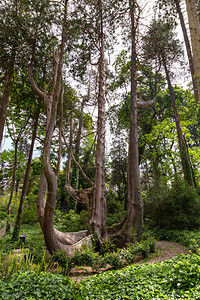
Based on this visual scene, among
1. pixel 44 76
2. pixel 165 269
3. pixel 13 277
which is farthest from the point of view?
pixel 44 76

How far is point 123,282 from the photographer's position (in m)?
3.44

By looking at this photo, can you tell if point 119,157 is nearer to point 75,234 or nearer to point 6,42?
point 75,234

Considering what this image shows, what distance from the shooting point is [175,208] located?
9508 mm

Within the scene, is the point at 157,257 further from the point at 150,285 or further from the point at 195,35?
the point at 195,35

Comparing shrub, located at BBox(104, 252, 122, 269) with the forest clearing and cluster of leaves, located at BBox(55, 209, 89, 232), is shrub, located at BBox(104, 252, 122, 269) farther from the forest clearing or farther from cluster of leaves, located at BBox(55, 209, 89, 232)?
cluster of leaves, located at BBox(55, 209, 89, 232)

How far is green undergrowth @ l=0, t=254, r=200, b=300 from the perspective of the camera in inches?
111

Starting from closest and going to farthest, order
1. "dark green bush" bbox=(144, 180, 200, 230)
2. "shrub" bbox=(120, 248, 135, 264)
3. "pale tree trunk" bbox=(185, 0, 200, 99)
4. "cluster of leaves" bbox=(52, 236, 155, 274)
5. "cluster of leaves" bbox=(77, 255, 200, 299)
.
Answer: "cluster of leaves" bbox=(77, 255, 200, 299)
"cluster of leaves" bbox=(52, 236, 155, 274)
"shrub" bbox=(120, 248, 135, 264)
"pale tree trunk" bbox=(185, 0, 200, 99)
"dark green bush" bbox=(144, 180, 200, 230)

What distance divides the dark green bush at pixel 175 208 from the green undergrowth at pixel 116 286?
6011mm

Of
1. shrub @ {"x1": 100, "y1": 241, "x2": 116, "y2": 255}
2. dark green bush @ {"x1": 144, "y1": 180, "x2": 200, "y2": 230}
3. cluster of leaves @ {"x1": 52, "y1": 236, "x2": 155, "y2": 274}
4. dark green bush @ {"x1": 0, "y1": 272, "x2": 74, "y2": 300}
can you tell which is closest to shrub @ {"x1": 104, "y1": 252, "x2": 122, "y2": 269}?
cluster of leaves @ {"x1": 52, "y1": 236, "x2": 155, "y2": 274}

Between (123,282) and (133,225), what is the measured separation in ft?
15.1

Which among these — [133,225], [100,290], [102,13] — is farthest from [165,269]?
[102,13]

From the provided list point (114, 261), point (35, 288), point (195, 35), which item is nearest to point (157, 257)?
point (114, 261)

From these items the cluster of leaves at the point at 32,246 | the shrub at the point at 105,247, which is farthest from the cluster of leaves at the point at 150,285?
the shrub at the point at 105,247

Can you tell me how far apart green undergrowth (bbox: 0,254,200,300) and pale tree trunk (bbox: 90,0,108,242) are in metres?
4.08
